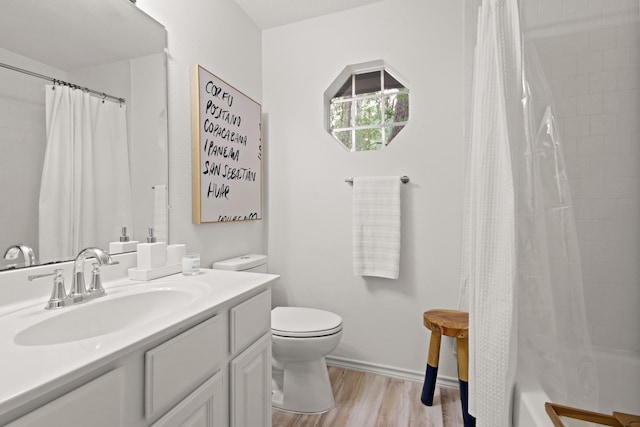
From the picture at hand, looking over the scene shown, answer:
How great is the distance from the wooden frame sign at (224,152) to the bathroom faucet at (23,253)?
2.40ft

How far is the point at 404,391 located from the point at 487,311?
3.87 feet

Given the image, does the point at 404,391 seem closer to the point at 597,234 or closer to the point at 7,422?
the point at 597,234

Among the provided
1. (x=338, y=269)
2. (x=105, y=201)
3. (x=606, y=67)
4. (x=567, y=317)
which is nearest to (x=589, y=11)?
(x=606, y=67)

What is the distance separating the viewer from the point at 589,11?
146 cm

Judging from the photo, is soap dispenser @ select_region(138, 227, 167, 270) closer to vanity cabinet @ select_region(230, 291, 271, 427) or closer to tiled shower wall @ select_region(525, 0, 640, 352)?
vanity cabinet @ select_region(230, 291, 271, 427)

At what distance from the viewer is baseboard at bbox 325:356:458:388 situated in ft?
6.18

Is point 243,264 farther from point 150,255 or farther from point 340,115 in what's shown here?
point 340,115

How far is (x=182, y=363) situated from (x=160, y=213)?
847mm

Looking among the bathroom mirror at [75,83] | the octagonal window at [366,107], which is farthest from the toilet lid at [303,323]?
the octagonal window at [366,107]

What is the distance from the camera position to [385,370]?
2002 mm

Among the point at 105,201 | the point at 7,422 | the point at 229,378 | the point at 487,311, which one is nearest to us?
the point at 7,422

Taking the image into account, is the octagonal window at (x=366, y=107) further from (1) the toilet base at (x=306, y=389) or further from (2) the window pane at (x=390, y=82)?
(1) the toilet base at (x=306, y=389)

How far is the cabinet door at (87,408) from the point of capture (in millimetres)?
528

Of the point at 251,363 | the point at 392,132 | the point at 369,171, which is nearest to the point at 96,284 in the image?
the point at 251,363
